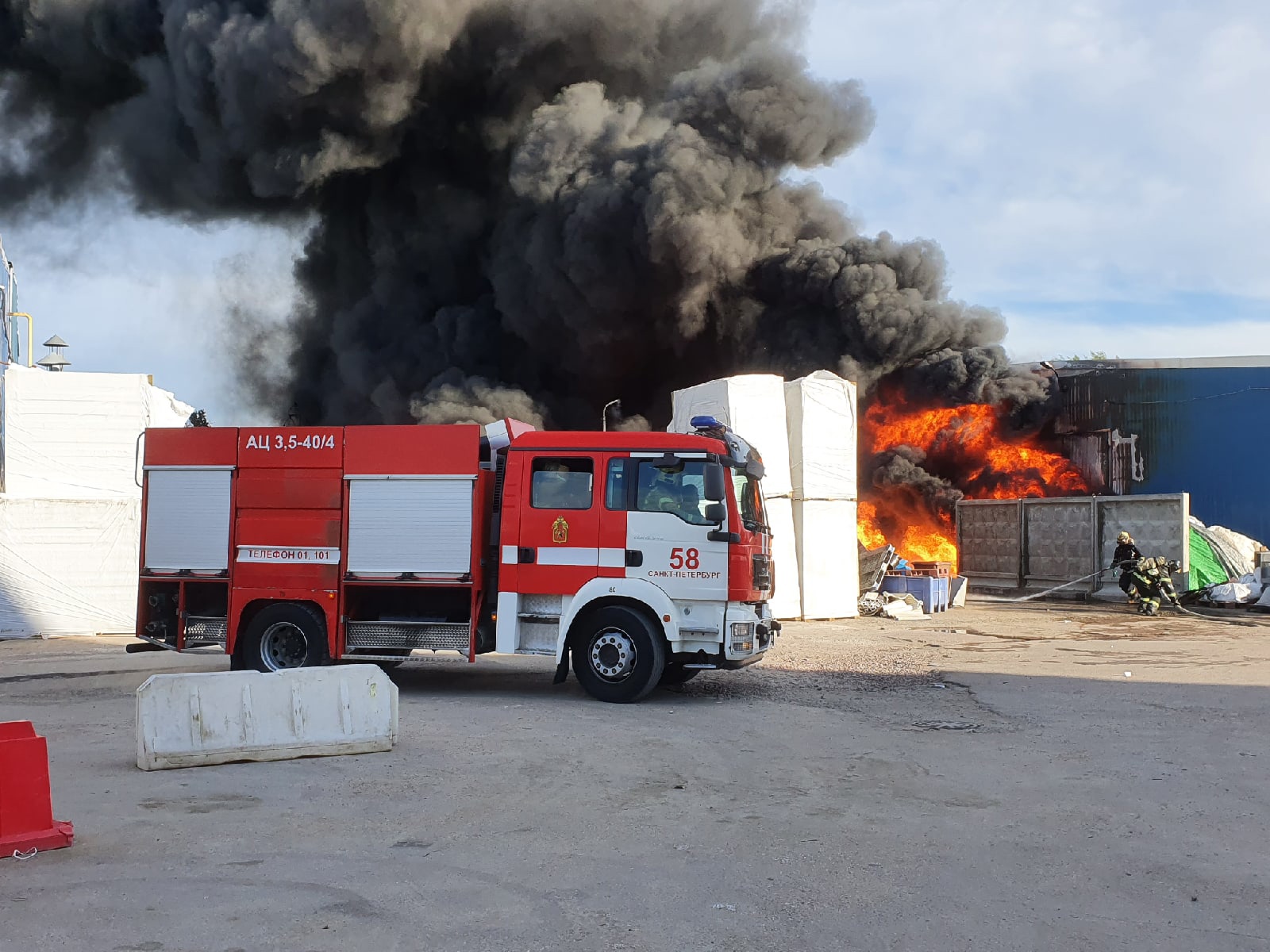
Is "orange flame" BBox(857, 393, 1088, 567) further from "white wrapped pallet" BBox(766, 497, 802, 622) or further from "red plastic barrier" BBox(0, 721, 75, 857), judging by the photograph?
"red plastic barrier" BBox(0, 721, 75, 857)

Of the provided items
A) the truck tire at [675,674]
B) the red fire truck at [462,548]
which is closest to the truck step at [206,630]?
the red fire truck at [462,548]

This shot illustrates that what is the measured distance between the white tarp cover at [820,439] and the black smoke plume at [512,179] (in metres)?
10.4

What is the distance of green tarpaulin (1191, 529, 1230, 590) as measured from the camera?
20.3 m

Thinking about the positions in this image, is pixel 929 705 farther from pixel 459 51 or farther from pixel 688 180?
pixel 459 51

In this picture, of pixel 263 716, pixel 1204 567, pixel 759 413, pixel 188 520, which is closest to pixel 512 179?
pixel 759 413

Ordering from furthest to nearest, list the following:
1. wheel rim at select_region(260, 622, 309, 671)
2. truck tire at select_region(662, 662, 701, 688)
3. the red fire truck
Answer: truck tire at select_region(662, 662, 701, 688)
wheel rim at select_region(260, 622, 309, 671)
the red fire truck

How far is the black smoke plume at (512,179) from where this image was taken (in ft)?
94.5

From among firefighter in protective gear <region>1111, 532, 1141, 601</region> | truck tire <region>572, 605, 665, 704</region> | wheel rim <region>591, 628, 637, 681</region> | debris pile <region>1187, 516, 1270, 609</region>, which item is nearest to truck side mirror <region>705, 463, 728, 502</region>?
truck tire <region>572, 605, 665, 704</region>

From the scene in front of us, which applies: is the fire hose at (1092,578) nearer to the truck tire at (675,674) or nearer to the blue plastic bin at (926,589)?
the blue plastic bin at (926,589)

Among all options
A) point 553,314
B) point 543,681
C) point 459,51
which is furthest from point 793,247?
point 543,681

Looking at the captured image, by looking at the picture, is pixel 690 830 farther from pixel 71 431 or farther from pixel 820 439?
pixel 71 431

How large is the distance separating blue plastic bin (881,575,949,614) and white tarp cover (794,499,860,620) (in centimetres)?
232

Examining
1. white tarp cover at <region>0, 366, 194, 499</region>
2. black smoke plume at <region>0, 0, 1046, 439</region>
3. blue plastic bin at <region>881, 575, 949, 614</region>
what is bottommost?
blue plastic bin at <region>881, 575, 949, 614</region>

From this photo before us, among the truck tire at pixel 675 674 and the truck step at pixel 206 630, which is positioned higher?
the truck step at pixel 206 630
